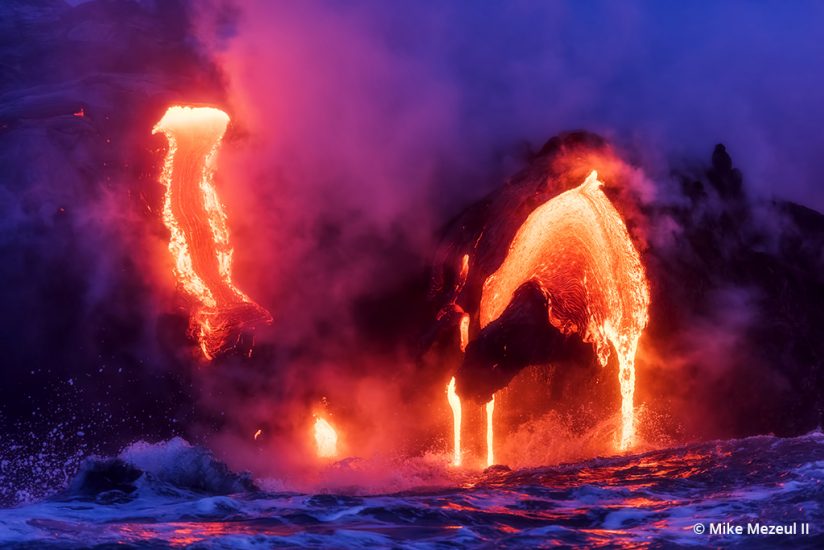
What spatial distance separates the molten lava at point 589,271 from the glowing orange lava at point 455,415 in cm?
124

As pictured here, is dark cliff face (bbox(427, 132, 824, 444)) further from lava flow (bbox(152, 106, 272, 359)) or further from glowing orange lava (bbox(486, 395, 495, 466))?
lava flow (bbox(152, 106, 272, 359))

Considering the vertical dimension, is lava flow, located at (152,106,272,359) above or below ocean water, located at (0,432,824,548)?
above

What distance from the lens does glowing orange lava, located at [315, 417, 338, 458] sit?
14.7 m

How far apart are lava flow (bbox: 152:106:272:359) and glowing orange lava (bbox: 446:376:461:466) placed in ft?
11.0

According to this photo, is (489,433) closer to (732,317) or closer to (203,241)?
(732,317)

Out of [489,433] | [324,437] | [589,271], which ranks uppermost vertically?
[589,271]

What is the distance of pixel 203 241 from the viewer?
564 inches

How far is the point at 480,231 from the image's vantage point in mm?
15055

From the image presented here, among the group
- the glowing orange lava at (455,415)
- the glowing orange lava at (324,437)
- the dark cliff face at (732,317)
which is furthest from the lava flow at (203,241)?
the dark cliff face at (732,317)

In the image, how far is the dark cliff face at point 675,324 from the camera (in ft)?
47.4

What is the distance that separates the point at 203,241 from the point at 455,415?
5.20 m

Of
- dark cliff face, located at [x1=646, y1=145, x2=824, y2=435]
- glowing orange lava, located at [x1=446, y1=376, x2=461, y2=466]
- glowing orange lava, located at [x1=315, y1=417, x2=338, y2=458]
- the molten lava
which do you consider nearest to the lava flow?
glowing orange lava, located at [x1=315, y1=417, x2=338, y2=458]

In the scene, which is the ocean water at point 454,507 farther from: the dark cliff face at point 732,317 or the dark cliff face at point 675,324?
the dark cliff face at point 732,317

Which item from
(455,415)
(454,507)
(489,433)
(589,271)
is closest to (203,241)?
(455,415)
